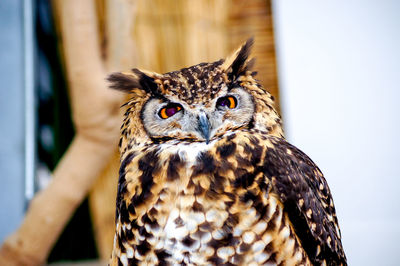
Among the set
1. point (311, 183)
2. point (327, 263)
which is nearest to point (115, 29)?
point (311, 183)

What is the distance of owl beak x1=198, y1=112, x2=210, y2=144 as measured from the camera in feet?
3.22

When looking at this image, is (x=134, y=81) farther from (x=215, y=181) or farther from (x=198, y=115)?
(x=215, y=181)

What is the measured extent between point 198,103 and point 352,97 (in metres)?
1.11

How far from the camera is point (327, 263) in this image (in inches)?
40.9

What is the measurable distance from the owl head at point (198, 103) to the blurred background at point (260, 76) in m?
0.74

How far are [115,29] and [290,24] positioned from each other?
2.64ft

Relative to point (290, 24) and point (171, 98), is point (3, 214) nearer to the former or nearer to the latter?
point (171, 98)

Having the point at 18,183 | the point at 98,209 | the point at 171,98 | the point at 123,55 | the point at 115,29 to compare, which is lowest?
the point at 98,209

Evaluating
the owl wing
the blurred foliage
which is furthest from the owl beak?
the blurred foliage

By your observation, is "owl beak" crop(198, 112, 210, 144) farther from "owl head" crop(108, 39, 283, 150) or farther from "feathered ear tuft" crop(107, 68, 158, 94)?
"feathered ear tuft" crop(107, 68, 158, 94)

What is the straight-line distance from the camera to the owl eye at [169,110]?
3.43ft

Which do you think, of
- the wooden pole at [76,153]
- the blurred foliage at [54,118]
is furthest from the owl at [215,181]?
the blurred foliage at [54,118]

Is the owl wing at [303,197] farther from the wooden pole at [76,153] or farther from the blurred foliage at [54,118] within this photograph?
the blurred foliage at [54,118]

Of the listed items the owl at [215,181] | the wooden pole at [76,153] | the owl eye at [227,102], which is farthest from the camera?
the wooden pole at [76,153]
